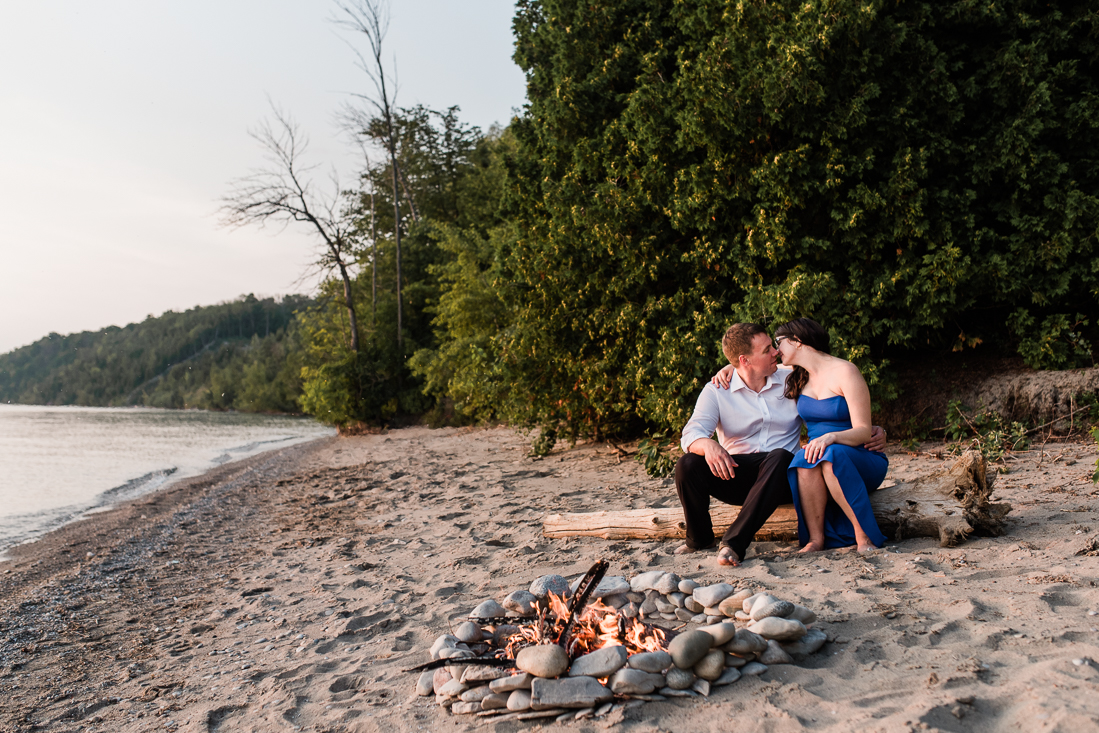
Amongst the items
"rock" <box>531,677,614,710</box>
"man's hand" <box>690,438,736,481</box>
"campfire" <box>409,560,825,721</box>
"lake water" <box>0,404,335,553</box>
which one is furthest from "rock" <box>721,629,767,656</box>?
"lake water" <box>0,404,335,553</box>

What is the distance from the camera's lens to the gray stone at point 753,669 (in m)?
2.89

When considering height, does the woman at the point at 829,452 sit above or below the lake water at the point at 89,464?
above

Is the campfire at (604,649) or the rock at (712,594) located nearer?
the campfire at (604,649)

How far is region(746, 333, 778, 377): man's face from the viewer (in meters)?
4.79

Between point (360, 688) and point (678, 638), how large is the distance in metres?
1.67

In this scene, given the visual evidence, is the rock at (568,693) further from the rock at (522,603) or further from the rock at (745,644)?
the rock at (522,603)

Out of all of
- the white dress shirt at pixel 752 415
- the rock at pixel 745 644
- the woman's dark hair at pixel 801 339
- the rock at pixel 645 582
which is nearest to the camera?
the rock at pixel 745 644

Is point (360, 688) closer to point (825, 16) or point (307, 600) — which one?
point (307, 600)

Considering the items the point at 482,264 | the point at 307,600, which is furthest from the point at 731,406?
the point at 482,264

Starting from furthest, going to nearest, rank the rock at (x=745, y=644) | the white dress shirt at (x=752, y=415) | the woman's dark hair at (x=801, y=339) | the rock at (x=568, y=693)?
the white dress shirt at (x=752, y=415)
the woman's dark hair at (x=801, y=339)
the rock at (x=745, y=644)
the rock at (x=568, y=693)

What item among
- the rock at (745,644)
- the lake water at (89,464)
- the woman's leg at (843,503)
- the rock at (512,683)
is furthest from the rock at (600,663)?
the lake water at (89,464)

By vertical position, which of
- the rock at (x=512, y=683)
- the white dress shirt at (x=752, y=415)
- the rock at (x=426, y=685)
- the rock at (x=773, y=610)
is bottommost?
the rock at (x=426, y=685)

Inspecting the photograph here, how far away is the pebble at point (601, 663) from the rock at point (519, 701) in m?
0.22

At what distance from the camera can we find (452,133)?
36812 mm
